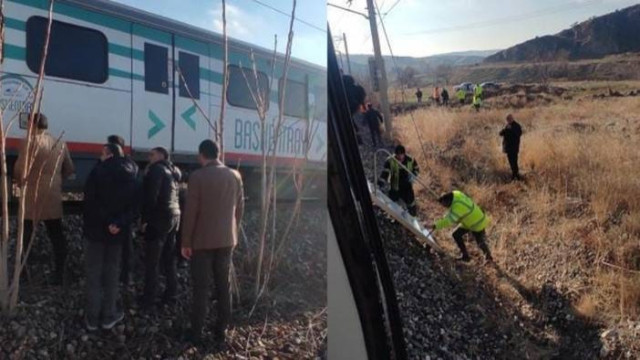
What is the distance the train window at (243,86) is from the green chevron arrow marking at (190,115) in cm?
11

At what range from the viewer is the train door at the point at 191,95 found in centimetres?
118

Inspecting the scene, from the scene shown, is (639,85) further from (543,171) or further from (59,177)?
(59,177)

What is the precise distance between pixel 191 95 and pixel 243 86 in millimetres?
161

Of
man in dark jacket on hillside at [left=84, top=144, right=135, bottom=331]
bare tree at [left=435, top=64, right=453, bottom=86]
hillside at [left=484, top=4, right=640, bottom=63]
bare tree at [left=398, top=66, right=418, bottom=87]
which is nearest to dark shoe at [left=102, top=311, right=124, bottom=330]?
man in dark jacket on hillside at [left=84, top=144, right=135, bottom=331]

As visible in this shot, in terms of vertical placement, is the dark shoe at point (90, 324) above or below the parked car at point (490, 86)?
below

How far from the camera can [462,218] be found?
7.64 metres

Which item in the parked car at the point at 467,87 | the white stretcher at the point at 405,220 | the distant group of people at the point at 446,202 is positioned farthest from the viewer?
the parked car at the point at 467,87

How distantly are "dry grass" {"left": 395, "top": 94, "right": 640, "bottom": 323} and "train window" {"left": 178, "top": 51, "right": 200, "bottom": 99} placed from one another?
6.67 meters

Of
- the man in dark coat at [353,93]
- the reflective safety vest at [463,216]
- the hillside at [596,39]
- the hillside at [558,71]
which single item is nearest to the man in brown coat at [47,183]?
the man in dark coat at [353,93]

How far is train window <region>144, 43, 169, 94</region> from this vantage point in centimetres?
117

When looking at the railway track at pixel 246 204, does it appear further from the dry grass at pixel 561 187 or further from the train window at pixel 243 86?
the dry grass at pixel 561 187

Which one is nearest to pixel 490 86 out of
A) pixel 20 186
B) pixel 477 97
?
pixel 477 97

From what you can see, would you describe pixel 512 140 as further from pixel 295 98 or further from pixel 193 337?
pixel 193 337

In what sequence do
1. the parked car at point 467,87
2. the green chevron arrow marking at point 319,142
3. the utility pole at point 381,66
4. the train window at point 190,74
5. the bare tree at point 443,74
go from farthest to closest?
the bare tree at point 443,74
the parked car at point 467,87
the utility pole at point 381,66
the green chevron arrow marking at point 319,142
the train window at point 190,74
